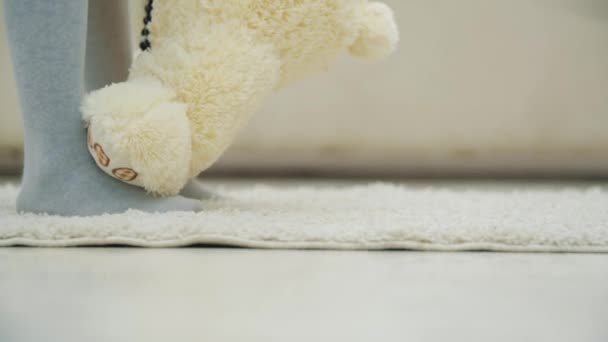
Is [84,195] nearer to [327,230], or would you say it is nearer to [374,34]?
[327,230]

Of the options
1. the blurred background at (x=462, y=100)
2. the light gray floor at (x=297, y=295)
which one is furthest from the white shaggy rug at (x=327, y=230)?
the blurred background at (x=462, y=100)

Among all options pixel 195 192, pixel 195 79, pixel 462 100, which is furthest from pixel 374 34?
pixel 462 100

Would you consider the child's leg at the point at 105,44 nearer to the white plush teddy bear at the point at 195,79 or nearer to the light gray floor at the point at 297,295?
the white plush teddy bear at the point at 195,79

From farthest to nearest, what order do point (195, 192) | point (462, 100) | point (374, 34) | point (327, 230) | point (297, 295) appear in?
point (462, 100)
point (195, 192)
point (374, 34)
point (327, 230)
point (297, 295)

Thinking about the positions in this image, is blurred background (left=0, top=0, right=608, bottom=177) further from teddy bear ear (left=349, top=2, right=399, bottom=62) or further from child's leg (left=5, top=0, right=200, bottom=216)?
child's leg (left=5, top=0, right=200, bottom=216)

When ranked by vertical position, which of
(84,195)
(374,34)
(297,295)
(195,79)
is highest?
(374,34)

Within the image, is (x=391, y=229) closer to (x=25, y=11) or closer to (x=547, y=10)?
(x=25, y=11)
